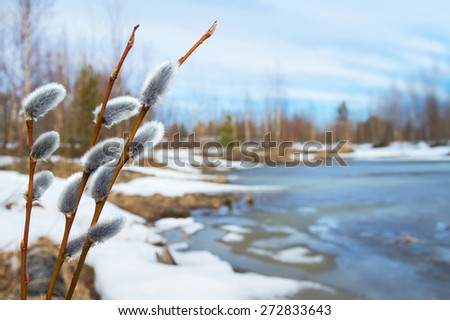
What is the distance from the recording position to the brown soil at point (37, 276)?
1350mm

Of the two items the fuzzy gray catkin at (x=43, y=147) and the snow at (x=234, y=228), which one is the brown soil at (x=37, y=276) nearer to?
the fuzzy gray catkin at (x=43, y=147)

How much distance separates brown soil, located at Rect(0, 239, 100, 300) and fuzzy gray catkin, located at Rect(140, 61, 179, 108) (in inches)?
50.1

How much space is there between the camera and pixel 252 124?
20562mm

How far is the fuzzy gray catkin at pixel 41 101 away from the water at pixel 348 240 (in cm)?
166

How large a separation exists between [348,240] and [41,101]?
291 centimetres

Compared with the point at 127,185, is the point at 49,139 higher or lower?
higher

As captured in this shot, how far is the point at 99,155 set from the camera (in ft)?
0.95

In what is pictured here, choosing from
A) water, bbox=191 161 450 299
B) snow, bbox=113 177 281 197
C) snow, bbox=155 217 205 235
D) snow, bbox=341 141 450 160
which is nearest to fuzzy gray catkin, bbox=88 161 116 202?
water, bbox=191 161 450 299

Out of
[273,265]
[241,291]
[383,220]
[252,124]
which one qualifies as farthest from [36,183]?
[252,124]

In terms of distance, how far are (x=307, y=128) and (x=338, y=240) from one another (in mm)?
19572

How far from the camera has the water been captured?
2.03 meters

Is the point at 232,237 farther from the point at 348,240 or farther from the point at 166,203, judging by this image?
the point at 166,203

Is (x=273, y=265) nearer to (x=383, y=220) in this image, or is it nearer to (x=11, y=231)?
(x=11, y=231)

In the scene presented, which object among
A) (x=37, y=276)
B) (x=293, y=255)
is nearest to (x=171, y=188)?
(x=293, y=255)
